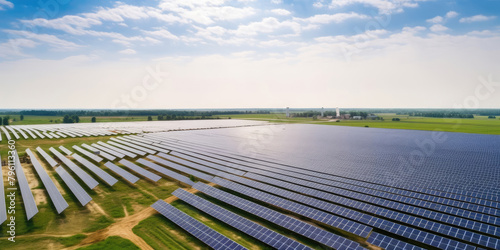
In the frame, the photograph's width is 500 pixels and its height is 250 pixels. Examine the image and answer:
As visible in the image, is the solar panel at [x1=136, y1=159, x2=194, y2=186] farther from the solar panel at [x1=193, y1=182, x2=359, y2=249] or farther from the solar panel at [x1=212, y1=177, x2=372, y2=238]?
the solar panel at [x1=212, y1=177, x2=372, y2=238]

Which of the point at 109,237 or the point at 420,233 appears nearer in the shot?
the point at 420,233

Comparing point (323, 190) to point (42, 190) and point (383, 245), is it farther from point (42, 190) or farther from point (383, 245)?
point (42, 190)

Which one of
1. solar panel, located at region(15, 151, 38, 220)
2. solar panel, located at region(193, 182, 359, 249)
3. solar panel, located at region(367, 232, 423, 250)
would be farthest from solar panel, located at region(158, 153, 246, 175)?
solar panel, located at region(367, 232, 423, 250)

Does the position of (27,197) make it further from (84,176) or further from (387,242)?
(387,242)

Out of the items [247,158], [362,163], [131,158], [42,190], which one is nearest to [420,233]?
[362,163]

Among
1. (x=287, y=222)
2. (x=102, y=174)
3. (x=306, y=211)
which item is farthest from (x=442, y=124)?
(x=102, y=174)
